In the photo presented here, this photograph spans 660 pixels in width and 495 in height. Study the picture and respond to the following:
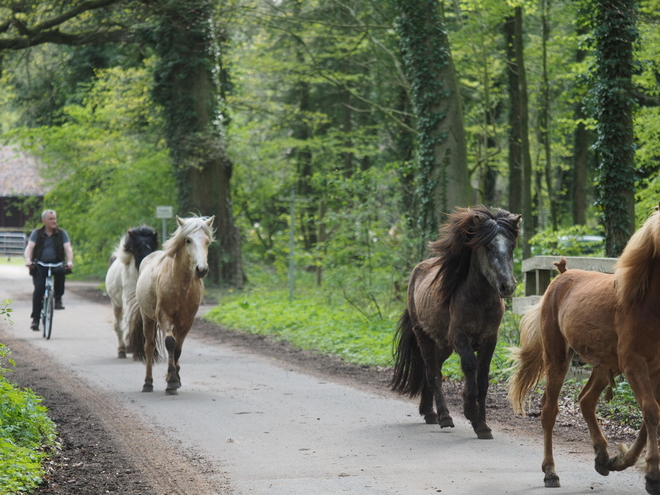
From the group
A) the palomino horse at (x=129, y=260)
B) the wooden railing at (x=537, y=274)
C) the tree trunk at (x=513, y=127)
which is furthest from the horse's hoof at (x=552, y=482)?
the tree trunk at (x=513, y=127)

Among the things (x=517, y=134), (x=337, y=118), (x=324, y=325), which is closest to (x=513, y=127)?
(x=517, y=134)

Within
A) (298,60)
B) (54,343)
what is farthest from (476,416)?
(298,60)

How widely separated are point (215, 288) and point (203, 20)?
8.48 metres

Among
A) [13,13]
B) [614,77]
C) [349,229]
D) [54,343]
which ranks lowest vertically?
[54,343]

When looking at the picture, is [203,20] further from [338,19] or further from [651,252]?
[651,252]

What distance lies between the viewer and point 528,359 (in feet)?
21.9

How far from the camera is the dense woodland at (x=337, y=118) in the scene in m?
16.7

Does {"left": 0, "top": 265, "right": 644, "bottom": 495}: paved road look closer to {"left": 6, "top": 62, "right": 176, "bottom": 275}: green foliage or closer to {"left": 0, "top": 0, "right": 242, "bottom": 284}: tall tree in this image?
{"left": 0, "top": 0, "right": 242, "bottom": 284}: tall tree

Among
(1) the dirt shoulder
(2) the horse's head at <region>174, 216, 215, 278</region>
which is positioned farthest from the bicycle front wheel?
(2) the horse's head at <region>174, 216, 215, 278</region>

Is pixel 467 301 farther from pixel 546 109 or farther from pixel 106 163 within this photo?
pixel 106 163

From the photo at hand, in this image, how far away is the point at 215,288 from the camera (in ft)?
90.9

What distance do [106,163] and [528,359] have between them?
26840mm

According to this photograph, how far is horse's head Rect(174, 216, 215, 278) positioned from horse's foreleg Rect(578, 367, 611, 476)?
5.39 m

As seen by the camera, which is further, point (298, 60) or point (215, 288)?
point (298, 60)
